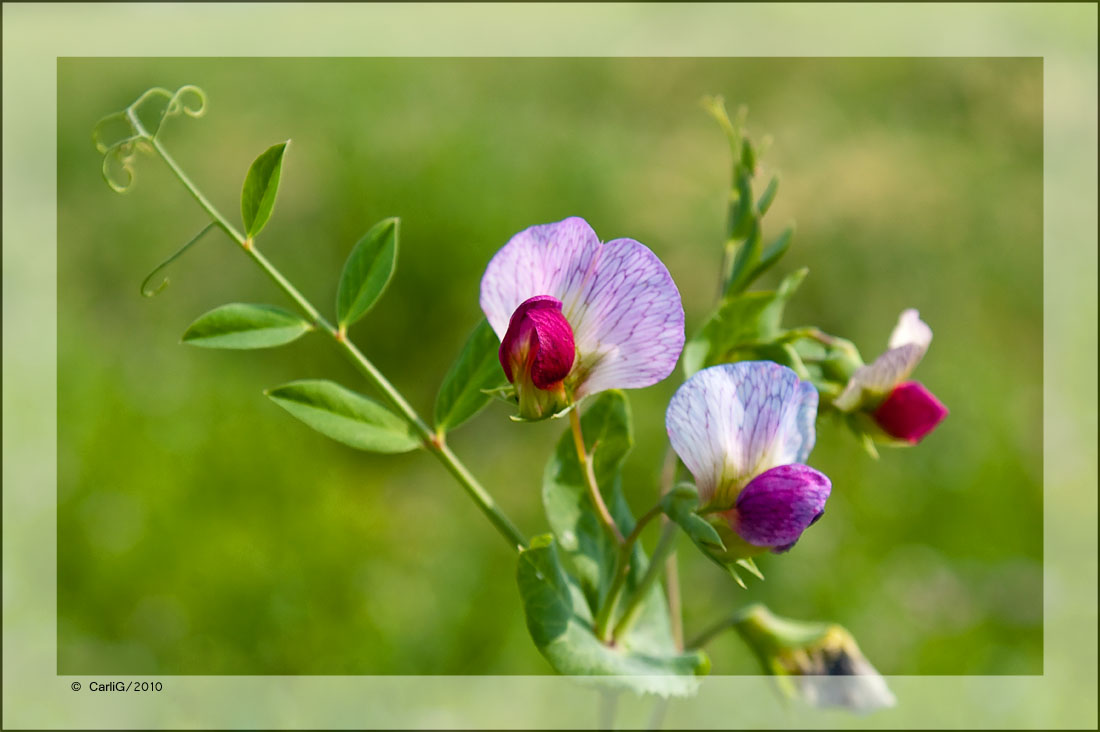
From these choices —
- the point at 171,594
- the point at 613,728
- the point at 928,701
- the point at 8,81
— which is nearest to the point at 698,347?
the point at 613,728

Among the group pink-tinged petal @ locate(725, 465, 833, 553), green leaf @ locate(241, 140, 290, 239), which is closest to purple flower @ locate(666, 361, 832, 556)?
pink-tinged petal @ locate(725, 465, 833, 553)

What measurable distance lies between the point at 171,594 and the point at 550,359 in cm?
123

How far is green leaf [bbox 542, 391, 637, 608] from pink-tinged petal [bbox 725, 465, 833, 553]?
0.09 m

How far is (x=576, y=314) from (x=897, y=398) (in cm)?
20

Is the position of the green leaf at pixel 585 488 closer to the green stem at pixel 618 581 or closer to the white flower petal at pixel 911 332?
the green stem at pixel 618 581

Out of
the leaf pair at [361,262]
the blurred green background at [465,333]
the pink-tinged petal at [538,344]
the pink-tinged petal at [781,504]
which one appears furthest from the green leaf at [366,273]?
the blurred green background at [465,333]

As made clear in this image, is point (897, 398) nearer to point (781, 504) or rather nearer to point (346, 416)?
point (781, 504)

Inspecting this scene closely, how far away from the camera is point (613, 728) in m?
0.54

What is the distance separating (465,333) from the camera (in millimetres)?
2242

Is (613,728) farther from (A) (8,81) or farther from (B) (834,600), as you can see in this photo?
(A) (8,81)

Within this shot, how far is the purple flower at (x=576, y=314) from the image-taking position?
422 mm

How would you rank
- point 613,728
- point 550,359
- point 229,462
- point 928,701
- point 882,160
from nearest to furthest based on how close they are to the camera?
point 550,359
point 613,728
point 928,701
point 229,462
point 882,160

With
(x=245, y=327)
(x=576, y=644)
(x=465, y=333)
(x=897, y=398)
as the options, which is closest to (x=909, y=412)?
(x=897, y=398)

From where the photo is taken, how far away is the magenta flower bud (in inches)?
20.9
